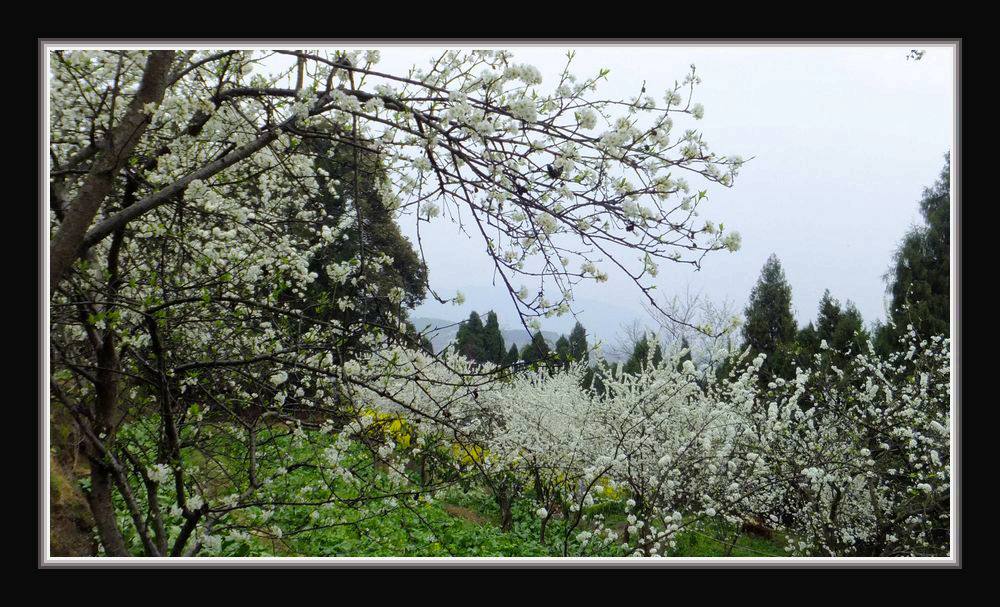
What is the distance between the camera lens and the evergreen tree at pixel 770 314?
11.7 m

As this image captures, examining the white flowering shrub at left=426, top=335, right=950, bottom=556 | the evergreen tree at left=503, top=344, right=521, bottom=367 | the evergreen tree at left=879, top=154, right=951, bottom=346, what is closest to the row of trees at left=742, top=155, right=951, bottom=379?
the evergreen tree at left=879, top=154, right=951, bottom=346

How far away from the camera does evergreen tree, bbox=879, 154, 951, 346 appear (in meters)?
7.70

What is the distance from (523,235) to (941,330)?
6931mm

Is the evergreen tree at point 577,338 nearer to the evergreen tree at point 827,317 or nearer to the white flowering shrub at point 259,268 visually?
the white flowering shrub at point 259,268

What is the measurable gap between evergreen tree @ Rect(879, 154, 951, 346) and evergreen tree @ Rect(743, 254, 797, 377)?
3125mm

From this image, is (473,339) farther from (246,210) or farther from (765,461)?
(246,210)

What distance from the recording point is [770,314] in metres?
11.9

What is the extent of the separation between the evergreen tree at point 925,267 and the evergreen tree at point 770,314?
3125 mm

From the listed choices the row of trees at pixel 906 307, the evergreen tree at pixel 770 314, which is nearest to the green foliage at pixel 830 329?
the row of trees at pixel 906 307

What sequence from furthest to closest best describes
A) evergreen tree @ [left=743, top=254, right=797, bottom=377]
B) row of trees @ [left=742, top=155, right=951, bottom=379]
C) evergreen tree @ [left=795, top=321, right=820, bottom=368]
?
evergreen tree @ [left=743, top=254, right=797, bottom=377]
evergreen tree @ [left=795, top=321, right=820, bottom=368]
row of trees @ [left=742, top=155, right=951, bottom=379]

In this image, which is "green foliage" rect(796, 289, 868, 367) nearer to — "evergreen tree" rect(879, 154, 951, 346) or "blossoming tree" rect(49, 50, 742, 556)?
"evergreen tree" rect(879, 154, 951, 346)

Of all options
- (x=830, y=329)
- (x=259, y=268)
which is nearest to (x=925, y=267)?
(x=830, y=329)

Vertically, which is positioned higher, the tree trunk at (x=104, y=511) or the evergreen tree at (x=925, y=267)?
the evergreen tree at (x=925, y=267)

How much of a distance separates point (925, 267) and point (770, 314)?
12.4ft
